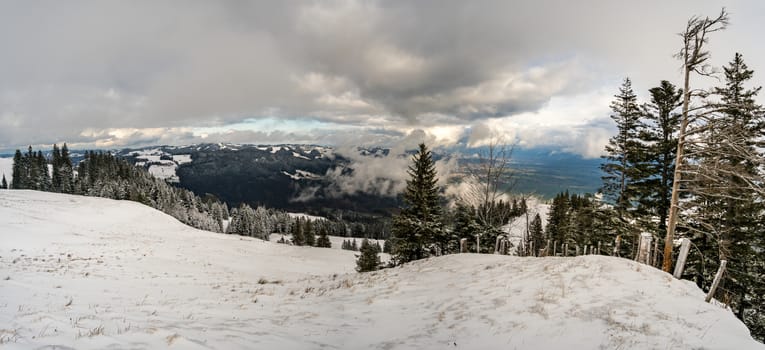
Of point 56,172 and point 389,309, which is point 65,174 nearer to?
point 56,172

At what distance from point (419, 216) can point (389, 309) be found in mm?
15149

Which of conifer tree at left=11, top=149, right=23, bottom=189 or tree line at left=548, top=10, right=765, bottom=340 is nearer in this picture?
tree line at left=548, top=10, right=765, bottom=340

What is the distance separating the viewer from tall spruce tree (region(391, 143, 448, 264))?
23.3m

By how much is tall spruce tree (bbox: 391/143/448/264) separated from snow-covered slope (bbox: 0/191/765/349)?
8.34 m

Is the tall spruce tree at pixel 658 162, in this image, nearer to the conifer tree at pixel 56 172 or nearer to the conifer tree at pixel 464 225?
the conifer tree at pixel 464 225

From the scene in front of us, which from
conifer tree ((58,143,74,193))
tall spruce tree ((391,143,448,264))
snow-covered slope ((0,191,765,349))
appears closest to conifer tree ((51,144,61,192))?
conifer tree ((58,143,74,193))

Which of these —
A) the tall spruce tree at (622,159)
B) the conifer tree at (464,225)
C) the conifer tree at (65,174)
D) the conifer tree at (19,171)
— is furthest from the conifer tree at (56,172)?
the tall spruce tree at (622,159)

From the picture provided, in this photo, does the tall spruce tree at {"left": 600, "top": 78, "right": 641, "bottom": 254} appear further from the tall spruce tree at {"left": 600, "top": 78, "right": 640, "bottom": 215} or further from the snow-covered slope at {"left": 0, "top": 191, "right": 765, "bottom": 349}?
the snow-covered slope at {"left": 0, "top": 191, "right": 765, "bottom": 349}

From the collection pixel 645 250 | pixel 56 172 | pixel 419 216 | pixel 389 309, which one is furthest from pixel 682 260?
pixel 56 172

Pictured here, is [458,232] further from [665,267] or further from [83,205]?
[83,205]

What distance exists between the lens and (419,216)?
23984 millimetres

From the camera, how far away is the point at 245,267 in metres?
23.9

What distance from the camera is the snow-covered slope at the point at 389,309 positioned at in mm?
5871

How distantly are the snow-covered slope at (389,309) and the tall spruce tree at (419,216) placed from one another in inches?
328
